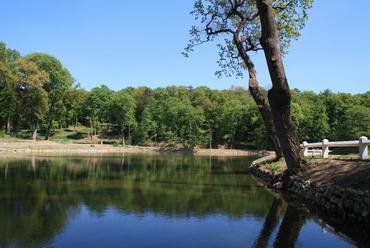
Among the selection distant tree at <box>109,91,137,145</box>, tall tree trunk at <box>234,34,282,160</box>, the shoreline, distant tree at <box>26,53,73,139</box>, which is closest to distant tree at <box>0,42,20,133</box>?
distant tree at <box>26,53,73,139</box>

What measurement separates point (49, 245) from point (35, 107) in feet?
232

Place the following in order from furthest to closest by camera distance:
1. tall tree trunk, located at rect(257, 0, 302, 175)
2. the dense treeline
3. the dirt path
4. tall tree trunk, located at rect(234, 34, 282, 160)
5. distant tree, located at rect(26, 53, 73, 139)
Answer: distant tree, located at rect(26, 53, 73, 139)
the dense treeline
tall tree trunk, located at rect(234, 34, 282, 160)
tall tree trunk, located at rect(257, 0, 302, 175)
the dirt path

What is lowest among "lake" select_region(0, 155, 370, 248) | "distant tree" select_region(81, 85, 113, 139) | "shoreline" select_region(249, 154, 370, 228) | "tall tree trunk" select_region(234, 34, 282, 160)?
"lake" select_region(0, 155, 370, 248)

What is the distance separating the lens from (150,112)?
325ft

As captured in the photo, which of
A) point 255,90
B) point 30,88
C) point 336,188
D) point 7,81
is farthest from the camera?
point 30,88

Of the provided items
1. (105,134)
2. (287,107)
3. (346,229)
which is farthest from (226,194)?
(105,134)

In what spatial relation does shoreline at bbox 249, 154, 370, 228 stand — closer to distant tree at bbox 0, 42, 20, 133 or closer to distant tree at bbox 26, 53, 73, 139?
distant tree at bbox 0, 42, 20, 133

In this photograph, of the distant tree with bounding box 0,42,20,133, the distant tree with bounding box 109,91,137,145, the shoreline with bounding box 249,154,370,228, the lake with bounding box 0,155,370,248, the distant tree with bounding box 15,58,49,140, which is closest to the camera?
the lake with bounding box 0,155,370,248

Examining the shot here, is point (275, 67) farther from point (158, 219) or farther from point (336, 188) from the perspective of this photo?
point (158, 219)

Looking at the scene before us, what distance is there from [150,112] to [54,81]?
26419 millimetres

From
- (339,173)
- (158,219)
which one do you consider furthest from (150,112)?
(158,219)

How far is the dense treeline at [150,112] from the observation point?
7150 cm

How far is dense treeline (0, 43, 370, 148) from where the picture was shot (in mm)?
71500

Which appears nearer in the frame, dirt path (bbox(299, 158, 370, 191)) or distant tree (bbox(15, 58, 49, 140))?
dirt path (bbox(299, 158, 370, 191))
